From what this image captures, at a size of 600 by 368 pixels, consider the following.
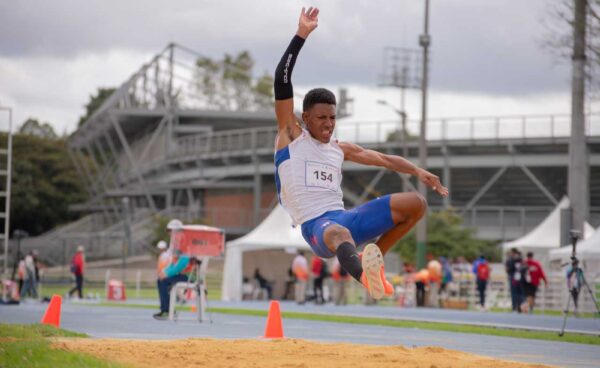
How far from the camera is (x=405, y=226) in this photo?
1041 cm

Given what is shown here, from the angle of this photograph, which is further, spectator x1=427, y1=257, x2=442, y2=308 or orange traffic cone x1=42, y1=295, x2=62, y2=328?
spectator x1=427, y1=257, x2=442, y2=308

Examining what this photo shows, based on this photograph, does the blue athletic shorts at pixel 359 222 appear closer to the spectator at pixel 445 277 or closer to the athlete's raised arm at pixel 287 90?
the athlete's raised arm at pixel 287 90

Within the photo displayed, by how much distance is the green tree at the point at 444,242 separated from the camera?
2402 inches

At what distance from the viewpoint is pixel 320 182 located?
1059cm

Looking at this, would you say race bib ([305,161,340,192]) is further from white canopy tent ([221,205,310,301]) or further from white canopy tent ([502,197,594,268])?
white canopy tent ([502,197,594,268])

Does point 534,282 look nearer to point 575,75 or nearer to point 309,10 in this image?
point 575,75

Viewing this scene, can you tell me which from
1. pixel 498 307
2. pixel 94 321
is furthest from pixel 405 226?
pixel 498 307

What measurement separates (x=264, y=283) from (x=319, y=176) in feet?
126

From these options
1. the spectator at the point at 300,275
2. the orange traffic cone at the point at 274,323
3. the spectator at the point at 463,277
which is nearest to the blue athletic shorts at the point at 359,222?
the orange traffic cone at the point at 274,323

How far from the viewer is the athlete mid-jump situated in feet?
33.8

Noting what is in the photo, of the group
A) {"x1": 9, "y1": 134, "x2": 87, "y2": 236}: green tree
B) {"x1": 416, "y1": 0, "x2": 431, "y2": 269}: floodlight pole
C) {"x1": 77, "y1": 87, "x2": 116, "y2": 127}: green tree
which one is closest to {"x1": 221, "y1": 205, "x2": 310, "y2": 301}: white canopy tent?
{"x1": 416, "y1": 0, "x2": 431, "y2": 269}: floodlight pole

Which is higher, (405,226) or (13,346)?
(405,226)

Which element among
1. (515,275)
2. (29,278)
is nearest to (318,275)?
(515,275)

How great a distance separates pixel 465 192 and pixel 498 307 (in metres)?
32.9
